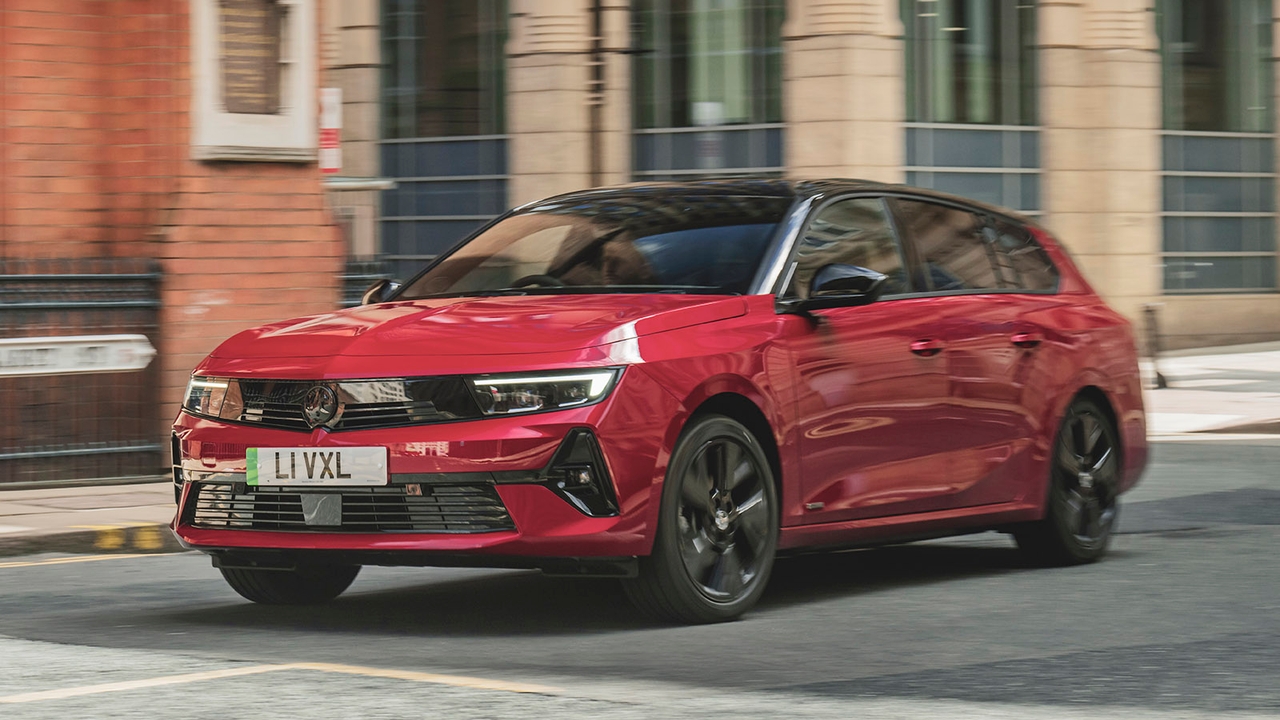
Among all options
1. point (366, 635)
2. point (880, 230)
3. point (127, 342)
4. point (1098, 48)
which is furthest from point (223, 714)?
point (1098, 48)

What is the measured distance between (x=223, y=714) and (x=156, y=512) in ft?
18.9

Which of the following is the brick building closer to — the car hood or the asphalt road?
the asphalt road

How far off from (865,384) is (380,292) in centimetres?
191

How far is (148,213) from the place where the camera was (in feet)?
44.3

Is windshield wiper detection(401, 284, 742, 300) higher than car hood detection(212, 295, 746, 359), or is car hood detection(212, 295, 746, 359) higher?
windshield wiper detection(401, 284, 742, 300)

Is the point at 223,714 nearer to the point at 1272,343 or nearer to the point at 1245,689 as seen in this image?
the point at 1245,689

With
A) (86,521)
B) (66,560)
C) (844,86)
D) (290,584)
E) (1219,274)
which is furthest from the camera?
(1219,274)

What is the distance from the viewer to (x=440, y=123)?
2916cm

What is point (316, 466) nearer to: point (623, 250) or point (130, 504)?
point (623, 250)

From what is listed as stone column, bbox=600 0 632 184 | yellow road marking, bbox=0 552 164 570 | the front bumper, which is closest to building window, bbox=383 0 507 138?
stone column, bbox=600 0 632 184

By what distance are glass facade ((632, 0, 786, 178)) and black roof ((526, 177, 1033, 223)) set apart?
18.9 metres

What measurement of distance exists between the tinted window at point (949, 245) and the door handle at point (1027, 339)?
0.24 metres

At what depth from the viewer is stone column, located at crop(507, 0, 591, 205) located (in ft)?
91.4

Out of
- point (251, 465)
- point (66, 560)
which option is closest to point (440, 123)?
point (66, 560)
